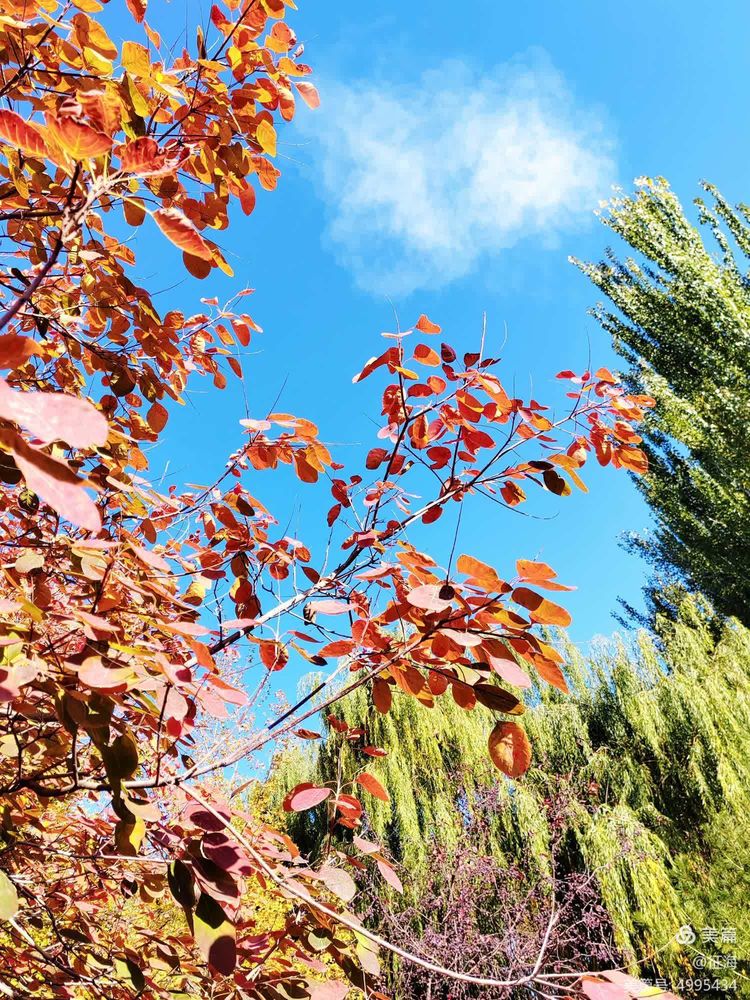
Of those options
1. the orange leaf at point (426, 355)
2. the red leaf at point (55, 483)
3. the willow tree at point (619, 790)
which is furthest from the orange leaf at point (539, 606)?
the willow tree at point (619, 790)

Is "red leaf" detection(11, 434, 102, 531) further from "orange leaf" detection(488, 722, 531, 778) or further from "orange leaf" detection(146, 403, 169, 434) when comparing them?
"orange leaf" detection(146, 403, 169, 434)

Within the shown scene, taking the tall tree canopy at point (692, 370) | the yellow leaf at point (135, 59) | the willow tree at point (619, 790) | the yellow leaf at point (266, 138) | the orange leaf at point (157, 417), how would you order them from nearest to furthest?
the yellow leaf at point (135, 59), the yellow leaf at point (266, 138), the orange leaf at point (157, 417), the willow tree at point (619, 790), the tall tree canopy at point (692, 370)

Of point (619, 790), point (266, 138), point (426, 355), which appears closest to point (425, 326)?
point (426, 355)

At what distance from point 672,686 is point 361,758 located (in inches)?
145

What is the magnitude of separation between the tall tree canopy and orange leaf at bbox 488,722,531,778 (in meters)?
8.19

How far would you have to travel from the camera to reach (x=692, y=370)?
8539mm

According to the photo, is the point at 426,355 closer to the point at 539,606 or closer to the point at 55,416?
the point at 539,606

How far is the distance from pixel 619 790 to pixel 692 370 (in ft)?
19.8

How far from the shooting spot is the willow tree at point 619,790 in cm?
466

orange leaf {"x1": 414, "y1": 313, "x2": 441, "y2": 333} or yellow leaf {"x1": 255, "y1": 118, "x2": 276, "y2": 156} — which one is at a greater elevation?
yellow leaf {"x1": 255, "y1": 118, "x2": 276, "y2": 156}

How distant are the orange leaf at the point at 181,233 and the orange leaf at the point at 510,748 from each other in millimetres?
633

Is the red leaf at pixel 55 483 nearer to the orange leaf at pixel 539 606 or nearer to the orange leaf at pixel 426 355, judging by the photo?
the orange leaf at pixel 539 606

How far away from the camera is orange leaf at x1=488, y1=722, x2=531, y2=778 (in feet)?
2.19

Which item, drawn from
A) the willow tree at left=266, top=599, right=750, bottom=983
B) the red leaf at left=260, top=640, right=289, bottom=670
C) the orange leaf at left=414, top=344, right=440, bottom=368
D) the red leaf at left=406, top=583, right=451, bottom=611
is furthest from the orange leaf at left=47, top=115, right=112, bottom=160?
the willow tree at left=266, top=599, right=750, bottom=983
